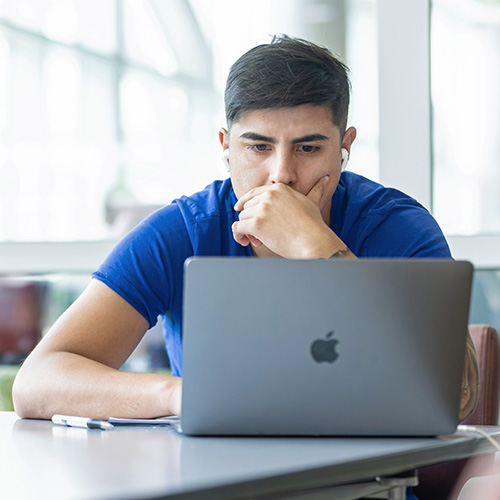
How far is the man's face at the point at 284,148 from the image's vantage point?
4.95 ft

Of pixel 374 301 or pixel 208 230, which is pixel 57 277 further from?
pixel 374 301

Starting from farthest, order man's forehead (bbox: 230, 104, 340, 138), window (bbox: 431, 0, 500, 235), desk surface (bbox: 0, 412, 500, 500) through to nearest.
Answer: window (bbox: 431, 0, 500, 235) < man's forehead (bbox: 230, 104, 340, 138) < desk surface (bbox: 0, 412, 500, 500)

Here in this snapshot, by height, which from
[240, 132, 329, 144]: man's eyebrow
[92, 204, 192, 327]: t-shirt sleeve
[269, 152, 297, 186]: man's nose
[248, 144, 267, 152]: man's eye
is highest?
[240, 132, 329, 144]: man's eyebrow


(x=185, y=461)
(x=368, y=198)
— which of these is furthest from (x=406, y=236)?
(x=185, y=461)

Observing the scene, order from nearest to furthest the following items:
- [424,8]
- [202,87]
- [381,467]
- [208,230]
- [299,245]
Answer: [381,467], [299,245], [208,230], [424,8], [202,87]

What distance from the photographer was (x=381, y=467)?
34.7 inches

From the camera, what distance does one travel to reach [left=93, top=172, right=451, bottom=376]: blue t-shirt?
154 cm

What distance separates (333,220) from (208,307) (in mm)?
848

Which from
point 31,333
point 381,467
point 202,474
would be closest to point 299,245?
point 381,467

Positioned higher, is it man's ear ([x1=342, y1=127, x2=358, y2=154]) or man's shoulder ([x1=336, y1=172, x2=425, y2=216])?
man's ear ([x1=342, y1=127, x2=358, y2=154])

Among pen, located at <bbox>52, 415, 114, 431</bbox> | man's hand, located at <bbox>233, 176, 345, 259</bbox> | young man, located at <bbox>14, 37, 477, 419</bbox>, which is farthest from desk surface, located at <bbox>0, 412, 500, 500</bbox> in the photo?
man's hand, located at <bbox>233, 176, 345, 259</bbox>

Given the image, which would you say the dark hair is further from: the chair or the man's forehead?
the chair

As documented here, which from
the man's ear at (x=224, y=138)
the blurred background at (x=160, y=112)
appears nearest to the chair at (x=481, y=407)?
the man's ear at (x=224, y=138)

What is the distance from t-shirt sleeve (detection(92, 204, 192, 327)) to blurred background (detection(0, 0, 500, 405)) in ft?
3.91
